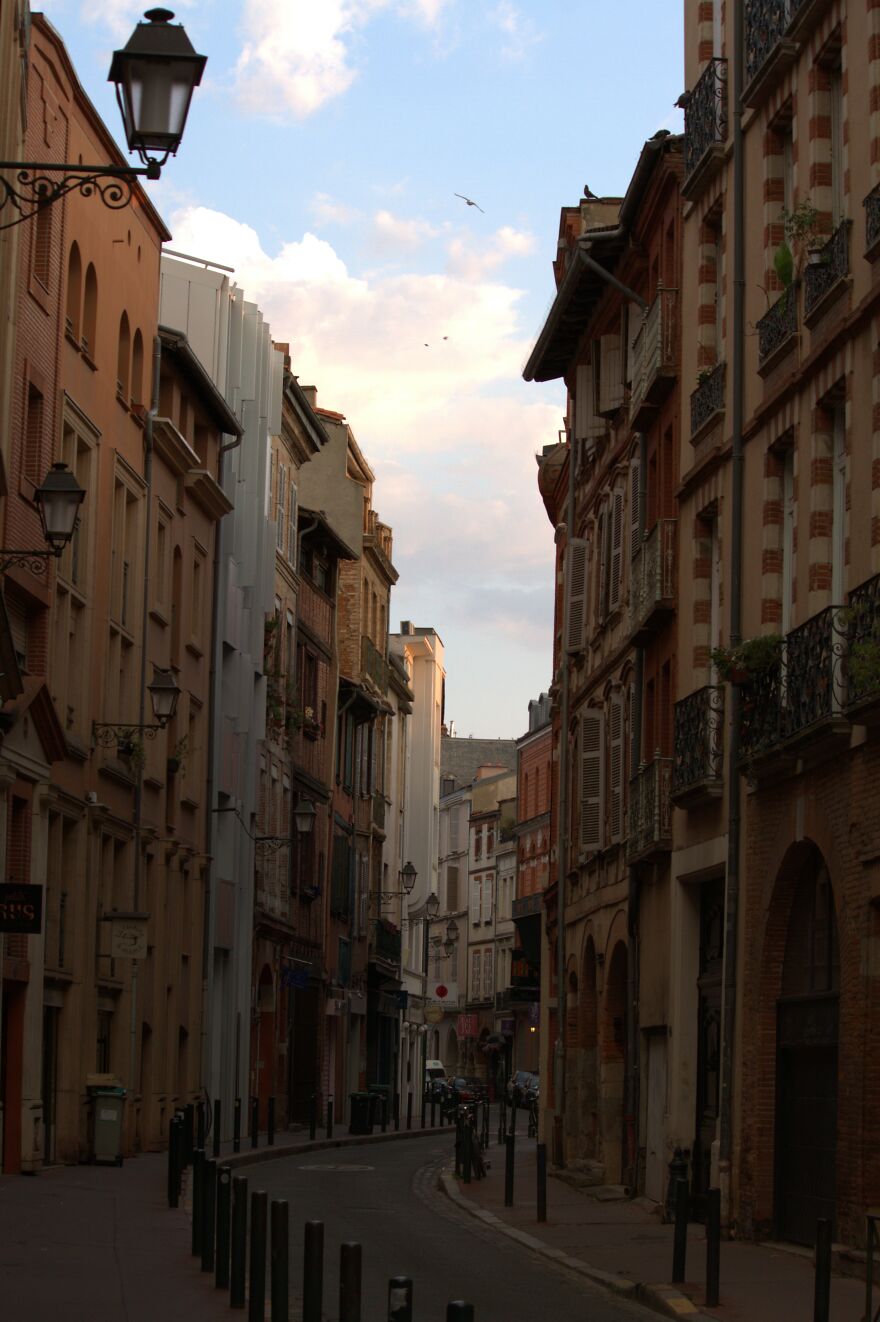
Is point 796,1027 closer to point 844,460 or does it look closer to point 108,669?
point 844,460

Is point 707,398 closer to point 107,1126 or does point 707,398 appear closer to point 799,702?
point 799,702

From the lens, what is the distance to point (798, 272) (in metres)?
Result: 20.1

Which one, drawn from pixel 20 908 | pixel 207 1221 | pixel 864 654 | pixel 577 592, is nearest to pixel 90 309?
pixel 577 592

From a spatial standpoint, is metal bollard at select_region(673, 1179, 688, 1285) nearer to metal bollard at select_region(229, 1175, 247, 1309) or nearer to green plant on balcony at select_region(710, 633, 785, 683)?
metal bollard at select_region(229, 1175, 247, 1309)

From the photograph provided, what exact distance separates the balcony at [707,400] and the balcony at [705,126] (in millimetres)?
2224

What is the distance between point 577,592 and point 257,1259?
24.4m

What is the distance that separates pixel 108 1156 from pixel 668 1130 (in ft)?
27.1

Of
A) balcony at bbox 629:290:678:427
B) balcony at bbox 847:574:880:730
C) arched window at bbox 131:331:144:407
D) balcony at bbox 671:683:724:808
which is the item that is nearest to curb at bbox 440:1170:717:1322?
balcony at bbox 847:574:880:730

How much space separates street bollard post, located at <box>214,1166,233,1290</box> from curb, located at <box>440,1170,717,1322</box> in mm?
2886

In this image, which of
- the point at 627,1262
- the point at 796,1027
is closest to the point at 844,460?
the point at 796,1027

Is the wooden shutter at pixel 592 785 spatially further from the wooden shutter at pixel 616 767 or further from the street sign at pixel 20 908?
the street sign at pixel 20 908

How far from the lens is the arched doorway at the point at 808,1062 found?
1920 cm

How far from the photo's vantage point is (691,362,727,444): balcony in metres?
23.4

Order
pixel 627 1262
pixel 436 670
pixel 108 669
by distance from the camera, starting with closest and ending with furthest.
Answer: pixel 627 1262
pixel 108 669
pixel 436 670
